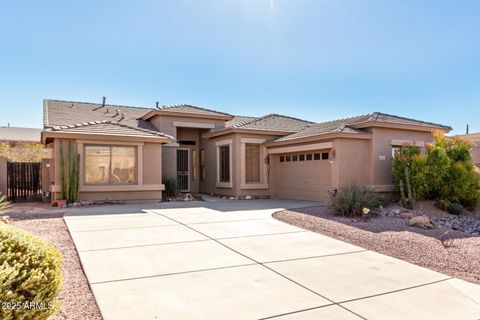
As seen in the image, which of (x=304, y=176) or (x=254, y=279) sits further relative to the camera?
(x=304, y=176)

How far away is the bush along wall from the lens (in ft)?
42.3

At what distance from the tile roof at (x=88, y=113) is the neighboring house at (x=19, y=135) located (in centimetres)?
1240

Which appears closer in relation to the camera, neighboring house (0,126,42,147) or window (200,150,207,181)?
window (200,150,207,181)

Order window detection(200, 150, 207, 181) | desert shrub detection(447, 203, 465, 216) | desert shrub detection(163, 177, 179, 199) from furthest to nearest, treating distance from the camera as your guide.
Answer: window detection(200, 150, 207, 181)
desert shrub detection(163, 177, 179, 199)
desert shrub detection(447, 203, 465, 216)

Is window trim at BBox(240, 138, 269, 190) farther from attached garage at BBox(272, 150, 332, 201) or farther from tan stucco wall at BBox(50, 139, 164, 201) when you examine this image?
tan stucco wall at BBox(50, 139, 164, 201)

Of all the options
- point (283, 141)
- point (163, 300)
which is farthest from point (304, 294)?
point (283, 141)

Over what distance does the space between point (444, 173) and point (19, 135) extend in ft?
122

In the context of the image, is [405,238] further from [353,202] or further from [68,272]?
[68,272]

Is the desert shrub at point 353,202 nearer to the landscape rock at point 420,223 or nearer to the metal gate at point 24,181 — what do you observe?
the landscape rock at point 420,223

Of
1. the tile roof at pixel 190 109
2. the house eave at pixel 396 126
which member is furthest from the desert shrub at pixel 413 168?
the tile roof at pixel 190 109

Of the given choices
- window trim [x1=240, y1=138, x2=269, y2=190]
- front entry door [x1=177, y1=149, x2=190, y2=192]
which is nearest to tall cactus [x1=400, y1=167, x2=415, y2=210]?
window trim [x1=240, y1=138, x2=269, y2=190]

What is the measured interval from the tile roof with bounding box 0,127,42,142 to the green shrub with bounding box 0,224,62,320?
3521 centimetres

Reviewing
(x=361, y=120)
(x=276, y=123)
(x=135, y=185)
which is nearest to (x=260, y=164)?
(x=276, y=123)

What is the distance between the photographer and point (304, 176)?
1634cm
